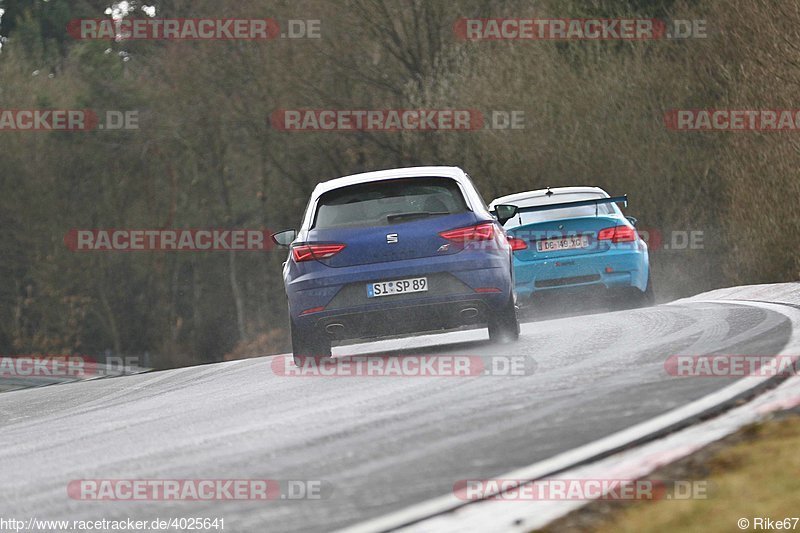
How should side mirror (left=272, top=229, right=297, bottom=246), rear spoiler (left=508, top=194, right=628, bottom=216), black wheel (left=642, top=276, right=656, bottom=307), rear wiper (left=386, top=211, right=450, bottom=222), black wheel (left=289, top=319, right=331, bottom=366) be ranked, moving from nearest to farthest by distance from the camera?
rear wiper (left=386, top=211, right=450, bottom=222)
black wheel (left=289, top=319, right=331, bottom=366)
side mirror (left=272, top=229, right=297, bottom=246)
rear spoiler (left=508, top=194, right=628, bottom=216)
black wheel (left=642, top=276, right=656, bottom=307)

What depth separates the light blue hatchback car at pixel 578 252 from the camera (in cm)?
1759

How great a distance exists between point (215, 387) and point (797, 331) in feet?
16.1

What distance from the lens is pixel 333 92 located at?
151 ft

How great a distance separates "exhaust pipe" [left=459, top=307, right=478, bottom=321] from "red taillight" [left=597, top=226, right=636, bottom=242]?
5455mm

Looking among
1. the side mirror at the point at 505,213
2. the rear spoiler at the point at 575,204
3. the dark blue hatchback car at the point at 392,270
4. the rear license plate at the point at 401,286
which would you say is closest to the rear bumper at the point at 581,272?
the rear spoiler at the point at 575,204

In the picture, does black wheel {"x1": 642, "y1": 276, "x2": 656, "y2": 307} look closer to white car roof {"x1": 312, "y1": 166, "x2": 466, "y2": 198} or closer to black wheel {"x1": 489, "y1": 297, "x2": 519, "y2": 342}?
black wheel {"x1": 489, "y1": 297, "x2": 519, "y2": 342}

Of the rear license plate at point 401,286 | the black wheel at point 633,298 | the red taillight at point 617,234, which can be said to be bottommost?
the black wheel at point 633,298

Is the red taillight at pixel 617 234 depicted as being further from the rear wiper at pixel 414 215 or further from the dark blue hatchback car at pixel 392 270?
the rear wiper at pixel 414 215

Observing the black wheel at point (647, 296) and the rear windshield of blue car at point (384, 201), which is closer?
the rear windshield of blue car at point (384, 201)

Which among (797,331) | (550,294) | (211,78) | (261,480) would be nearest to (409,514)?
(261,480)

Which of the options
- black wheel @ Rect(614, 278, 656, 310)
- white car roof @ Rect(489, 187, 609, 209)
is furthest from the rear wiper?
white car roof @ Rect(489, 187, 609, 209)

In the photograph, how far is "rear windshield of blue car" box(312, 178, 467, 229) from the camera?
12.7m

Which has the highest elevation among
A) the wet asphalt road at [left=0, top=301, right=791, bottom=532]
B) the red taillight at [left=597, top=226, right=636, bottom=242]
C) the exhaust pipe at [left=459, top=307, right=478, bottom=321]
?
the red taillight at [left=597, top=226, right=636, bottom=242]

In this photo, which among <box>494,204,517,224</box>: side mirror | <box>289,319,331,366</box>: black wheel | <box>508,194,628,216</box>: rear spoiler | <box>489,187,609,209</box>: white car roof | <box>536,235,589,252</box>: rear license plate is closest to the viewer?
<box>289,319,331,366</box>: black wheel
